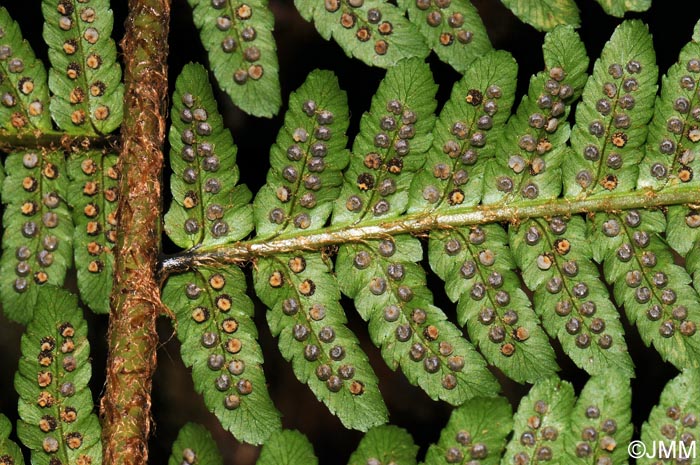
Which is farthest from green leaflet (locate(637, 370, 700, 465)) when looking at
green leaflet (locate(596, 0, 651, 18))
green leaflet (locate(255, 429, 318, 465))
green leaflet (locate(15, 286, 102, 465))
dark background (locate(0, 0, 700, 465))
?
green leaflet (locate(15, 286, 102, 465))

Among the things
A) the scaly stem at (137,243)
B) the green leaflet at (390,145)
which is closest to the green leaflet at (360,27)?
the green leaflet at (390,145)

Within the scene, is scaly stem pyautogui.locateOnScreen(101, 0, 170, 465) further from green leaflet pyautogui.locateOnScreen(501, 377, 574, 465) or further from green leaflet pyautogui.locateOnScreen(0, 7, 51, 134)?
green leaflet pyautogui.locateOnScreen(501, 377, 574, 465)

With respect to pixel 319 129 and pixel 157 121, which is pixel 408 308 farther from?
pixel 157 121

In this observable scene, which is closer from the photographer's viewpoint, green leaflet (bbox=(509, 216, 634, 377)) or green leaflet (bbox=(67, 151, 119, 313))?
green leaflet (bbox=(509, 216, 634, 377))

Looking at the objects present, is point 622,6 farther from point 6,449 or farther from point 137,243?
point 6,449

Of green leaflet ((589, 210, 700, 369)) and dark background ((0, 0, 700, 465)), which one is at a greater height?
green leaflet ((589, 210, 700, 369))

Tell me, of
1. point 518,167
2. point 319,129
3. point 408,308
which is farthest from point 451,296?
point 319,129

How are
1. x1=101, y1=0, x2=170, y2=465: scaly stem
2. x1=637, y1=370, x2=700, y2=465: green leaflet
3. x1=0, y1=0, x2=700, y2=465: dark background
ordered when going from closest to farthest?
x1=637, y1=370, x2=700, y2=465: green leaflet, x1=101, y1=0, x2=170, y2=465: scaly stem, x1=0, y1=0, x2=700, y2=465: dark background
